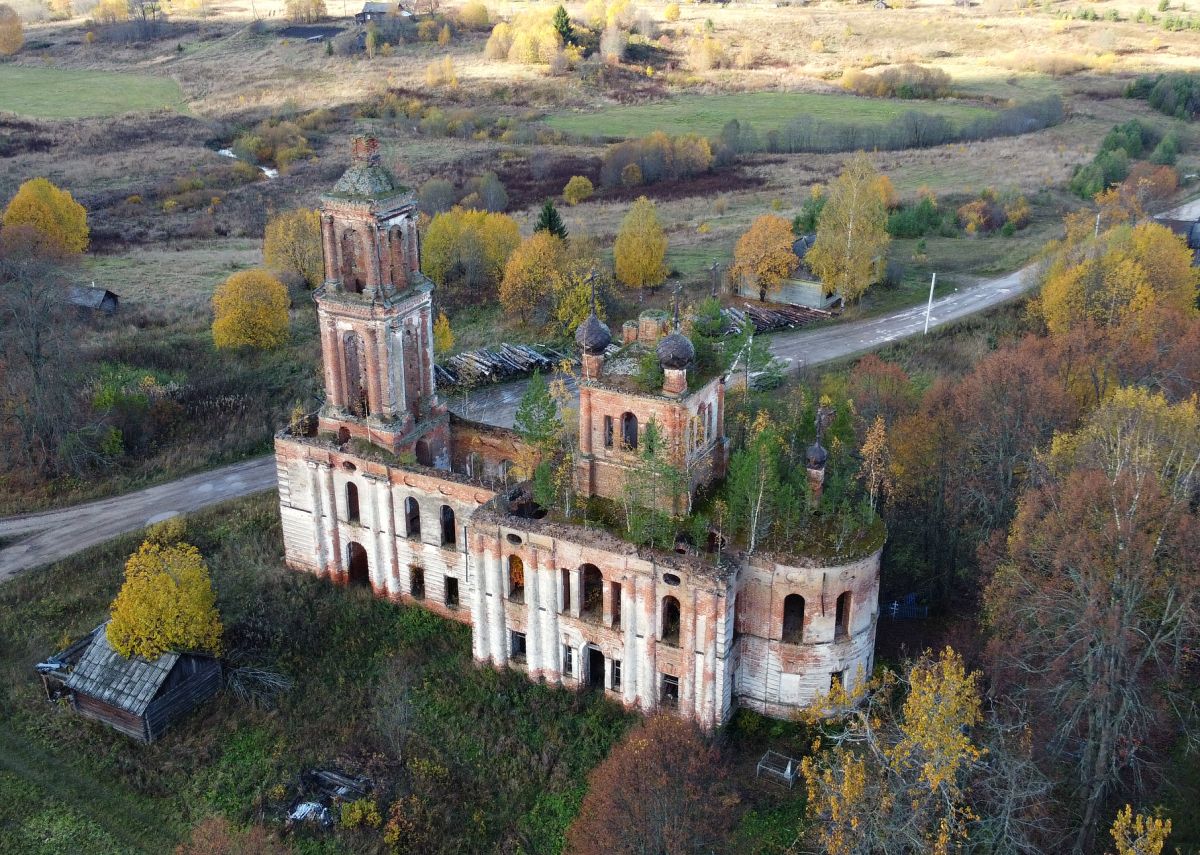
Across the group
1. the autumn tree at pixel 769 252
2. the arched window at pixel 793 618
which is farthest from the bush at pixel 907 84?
the arched window at pixel 793 618

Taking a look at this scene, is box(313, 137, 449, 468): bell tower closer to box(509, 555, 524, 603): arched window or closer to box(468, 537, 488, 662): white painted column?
box(468, 537, 488, 662): white painted column

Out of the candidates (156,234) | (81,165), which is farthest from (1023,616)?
(81,165)

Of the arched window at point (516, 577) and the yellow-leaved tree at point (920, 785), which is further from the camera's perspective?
the arched window at point (516, 577)

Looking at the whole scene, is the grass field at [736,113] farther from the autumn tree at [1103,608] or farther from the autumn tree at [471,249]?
the autumn tree at [1103,608]

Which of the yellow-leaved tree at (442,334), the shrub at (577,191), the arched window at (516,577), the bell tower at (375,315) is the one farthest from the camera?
the shrub at (577,191)

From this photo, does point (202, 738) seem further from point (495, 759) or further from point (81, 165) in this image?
point (81, 165)

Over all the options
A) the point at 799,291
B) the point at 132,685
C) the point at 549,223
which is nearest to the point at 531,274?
the point at 549,223

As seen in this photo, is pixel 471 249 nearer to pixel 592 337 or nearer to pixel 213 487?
pixel 213 487
